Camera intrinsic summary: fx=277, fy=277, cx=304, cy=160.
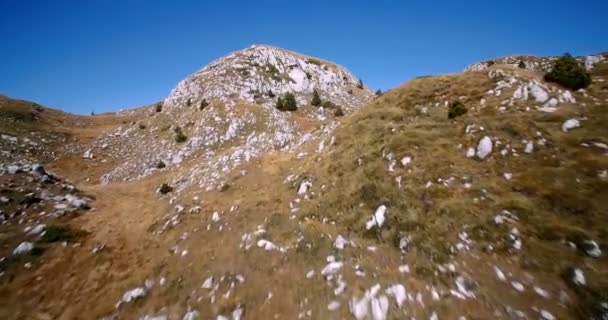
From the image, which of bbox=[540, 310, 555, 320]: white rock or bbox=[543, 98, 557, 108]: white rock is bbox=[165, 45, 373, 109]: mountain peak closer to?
bbox=[543, 98, 557, 108]: white rock

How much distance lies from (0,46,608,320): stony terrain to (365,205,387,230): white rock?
0.09 metres

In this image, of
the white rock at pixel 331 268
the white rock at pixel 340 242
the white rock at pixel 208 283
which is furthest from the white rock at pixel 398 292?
the white rock at pixel 208 283

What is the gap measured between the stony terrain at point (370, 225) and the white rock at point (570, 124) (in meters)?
0.19

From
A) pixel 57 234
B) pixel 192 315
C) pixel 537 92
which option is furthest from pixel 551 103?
pixel 57 234

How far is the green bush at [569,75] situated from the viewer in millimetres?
18516

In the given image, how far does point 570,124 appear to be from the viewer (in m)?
15.6

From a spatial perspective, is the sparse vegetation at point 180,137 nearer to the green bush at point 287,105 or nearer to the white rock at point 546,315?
the green bush at point 287,105

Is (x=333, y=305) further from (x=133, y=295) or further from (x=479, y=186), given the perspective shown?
(x=133, y=295)

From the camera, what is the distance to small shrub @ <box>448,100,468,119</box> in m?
19.8

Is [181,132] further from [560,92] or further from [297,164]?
[560,92]

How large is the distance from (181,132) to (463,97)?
3890 cm

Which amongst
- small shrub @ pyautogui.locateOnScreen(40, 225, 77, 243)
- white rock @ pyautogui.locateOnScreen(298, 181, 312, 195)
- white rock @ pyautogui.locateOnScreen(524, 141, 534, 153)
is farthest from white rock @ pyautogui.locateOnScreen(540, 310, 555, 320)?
small shrub @ pyautogui.locateOnScreen(40, 225, 77, 243)

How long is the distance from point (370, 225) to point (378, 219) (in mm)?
556

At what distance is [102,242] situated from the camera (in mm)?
18734
